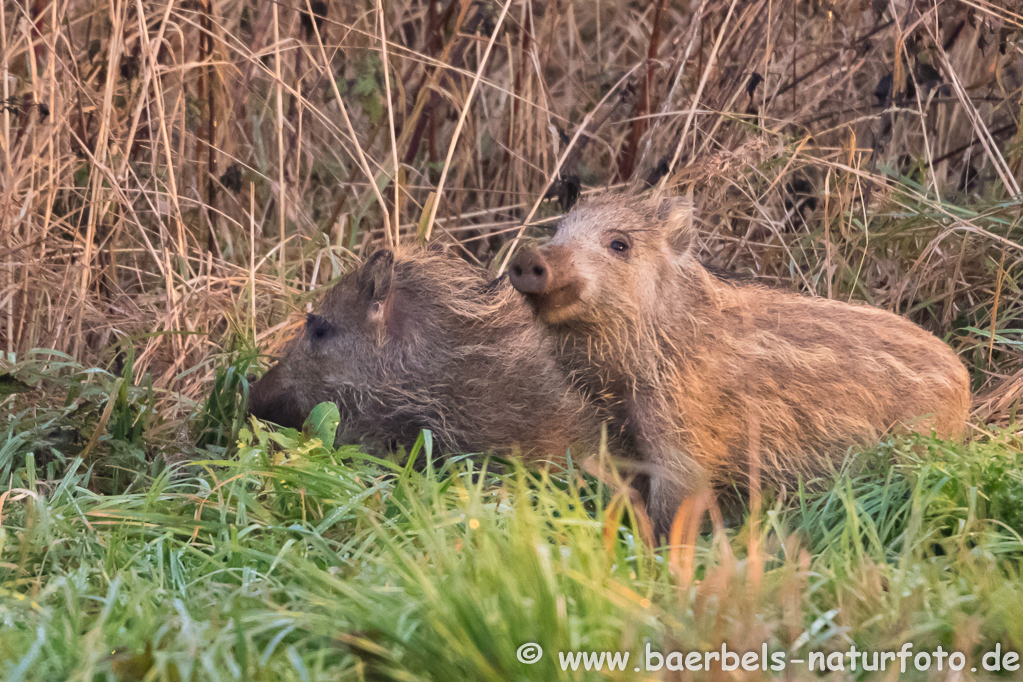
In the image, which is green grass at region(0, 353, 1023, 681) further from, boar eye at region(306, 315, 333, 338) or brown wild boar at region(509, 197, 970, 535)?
boar eye at region(306, 315, 333, 338)

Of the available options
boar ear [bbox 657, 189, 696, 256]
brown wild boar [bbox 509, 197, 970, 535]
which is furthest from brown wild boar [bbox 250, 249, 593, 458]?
boar ear [bbox 657, 189, 696, 256]

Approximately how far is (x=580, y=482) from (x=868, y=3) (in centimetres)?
312

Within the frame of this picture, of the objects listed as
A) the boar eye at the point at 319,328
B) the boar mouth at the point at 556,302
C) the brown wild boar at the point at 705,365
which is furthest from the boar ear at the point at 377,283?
the boar mouth at the point at 556,302

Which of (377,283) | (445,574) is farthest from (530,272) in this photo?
(377,283)

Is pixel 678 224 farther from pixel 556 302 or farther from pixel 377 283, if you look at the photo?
pixel 377 283

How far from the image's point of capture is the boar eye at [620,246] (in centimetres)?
340

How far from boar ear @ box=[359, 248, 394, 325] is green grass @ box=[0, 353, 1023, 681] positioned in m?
0.98

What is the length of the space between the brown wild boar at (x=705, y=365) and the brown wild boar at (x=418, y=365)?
57 centimetres

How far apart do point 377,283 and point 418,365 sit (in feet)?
1.25

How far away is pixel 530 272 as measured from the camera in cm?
306

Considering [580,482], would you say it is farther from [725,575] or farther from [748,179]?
[748,179]

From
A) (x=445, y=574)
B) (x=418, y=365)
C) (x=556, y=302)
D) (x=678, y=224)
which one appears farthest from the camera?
(x=418, y=365)

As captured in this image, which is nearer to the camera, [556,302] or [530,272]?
[530,272]

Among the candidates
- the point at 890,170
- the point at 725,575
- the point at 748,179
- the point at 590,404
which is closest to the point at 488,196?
the point at 748,179
